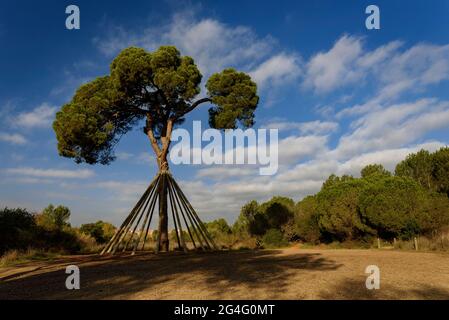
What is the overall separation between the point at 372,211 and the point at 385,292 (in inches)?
674

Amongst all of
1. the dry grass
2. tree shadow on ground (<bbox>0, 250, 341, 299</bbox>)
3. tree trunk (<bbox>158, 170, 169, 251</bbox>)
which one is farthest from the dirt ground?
tree trunk (<bbox>158, 170, 169, 251</bbox>)

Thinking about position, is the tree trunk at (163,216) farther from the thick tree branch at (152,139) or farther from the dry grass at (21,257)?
the dry grass at (21,257)

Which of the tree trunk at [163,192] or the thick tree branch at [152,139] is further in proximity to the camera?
the thick tree branch at [152,139]

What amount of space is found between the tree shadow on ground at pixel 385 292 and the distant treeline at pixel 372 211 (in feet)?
51.8

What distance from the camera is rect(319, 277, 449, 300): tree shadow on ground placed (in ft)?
18.3

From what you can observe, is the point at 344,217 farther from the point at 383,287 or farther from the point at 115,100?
the point at 383,287

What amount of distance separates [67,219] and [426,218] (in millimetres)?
32446

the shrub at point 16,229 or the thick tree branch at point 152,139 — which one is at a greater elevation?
the thick tree branch at point 152,139

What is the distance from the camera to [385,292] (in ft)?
19.4

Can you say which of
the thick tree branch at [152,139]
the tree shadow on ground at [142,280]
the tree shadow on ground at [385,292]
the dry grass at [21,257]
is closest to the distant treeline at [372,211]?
the thick tree branch at [152,139]

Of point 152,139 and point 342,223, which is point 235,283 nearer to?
point 152,139

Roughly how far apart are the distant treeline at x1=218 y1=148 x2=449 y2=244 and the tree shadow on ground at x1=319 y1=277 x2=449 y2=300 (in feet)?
51.8

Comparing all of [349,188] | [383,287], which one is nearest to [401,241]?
[349,188]

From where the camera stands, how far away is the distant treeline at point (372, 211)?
20.6 meters
